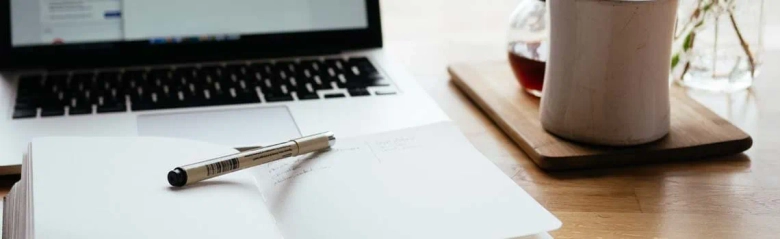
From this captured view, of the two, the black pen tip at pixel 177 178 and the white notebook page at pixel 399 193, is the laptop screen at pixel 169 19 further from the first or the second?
the black pen tip at pixel 177 178

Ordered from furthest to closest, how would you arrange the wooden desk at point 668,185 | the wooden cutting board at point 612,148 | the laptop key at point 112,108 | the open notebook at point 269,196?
the laptop key at point 112,108
the wooden cutting board at point 612,148
the wooden desk at point 668,185
the open notebook at point 269,196

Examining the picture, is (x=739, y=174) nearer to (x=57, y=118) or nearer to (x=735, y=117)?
(x=735, y=117)

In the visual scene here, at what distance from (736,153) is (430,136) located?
0.26m

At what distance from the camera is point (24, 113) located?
873 mm

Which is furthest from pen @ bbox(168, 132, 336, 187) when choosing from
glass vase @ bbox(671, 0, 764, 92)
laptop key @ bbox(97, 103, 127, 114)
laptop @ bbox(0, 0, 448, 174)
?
glass vase @ bbox(671, 0, 764, 92)

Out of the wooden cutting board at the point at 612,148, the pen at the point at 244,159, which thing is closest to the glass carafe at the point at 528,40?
the wooden cutting board at the point at 612,148

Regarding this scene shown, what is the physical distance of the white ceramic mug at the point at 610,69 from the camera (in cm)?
74

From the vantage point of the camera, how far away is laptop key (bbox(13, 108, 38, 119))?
87cm

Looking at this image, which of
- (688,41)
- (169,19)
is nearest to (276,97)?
(169,19)

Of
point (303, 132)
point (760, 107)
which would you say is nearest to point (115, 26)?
point (303, 132)

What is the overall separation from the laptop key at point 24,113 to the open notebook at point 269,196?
0.21 metres

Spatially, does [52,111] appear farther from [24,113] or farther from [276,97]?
[276,97]

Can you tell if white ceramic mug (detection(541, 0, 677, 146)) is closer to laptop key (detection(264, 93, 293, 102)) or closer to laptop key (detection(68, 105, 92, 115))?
laptop key (detection(264, 93, 293, 102))

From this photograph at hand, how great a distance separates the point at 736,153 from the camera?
2.69 feet
